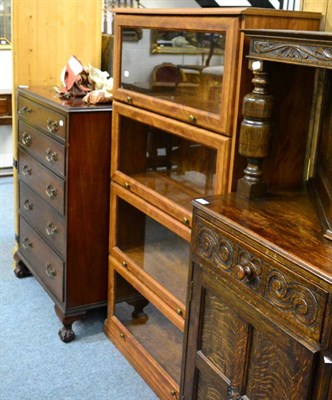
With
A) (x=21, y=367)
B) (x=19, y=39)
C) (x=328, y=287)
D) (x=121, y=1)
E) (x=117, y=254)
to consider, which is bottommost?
(x=21, y=367)

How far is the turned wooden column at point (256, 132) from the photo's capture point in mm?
1482

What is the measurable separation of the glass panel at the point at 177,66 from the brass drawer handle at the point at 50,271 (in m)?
0.93

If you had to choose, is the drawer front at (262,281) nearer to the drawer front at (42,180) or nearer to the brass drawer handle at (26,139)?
the drawer front at (42,180)

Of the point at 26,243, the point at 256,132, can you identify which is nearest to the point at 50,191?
the point at 26,243

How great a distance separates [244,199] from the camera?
5.18 feet

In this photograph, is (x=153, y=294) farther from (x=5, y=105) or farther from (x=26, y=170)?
(x=5, y=105)

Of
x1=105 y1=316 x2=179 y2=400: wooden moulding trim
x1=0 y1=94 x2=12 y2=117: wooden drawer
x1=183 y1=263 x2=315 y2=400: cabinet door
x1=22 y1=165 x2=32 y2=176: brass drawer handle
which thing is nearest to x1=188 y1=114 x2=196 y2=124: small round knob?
x1=183 y1=263 x2=315 y2=400: cabinet door

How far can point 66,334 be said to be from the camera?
2535 millimetres

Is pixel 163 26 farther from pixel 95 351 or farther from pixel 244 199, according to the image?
pixel 95 351

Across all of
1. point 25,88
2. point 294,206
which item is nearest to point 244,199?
point 294,206

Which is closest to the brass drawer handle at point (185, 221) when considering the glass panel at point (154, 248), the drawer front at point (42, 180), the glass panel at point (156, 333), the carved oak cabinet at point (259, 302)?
the glass panel at point (154, 248)

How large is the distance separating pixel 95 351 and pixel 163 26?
1.42 meters

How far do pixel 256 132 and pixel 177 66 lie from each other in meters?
0.59

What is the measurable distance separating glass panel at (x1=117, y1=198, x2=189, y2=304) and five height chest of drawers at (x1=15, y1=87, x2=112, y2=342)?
0.16 meters
